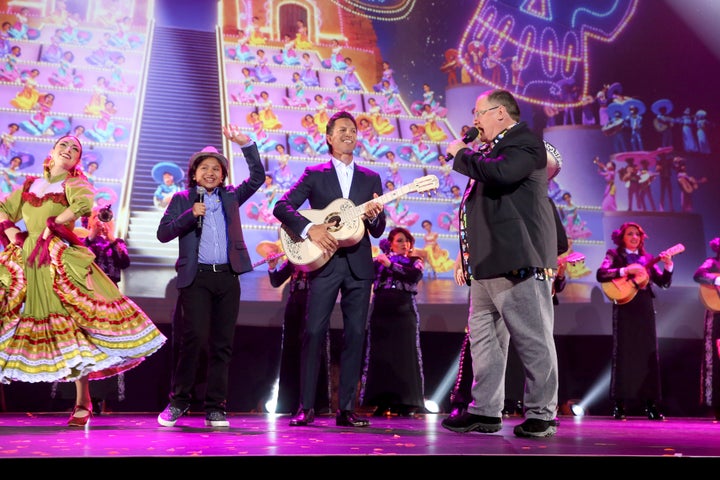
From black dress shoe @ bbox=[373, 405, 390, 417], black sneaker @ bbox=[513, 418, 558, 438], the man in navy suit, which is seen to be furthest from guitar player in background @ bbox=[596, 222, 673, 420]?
the man in navy suit

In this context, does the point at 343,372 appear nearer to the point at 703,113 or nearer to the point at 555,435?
the point at 555,435

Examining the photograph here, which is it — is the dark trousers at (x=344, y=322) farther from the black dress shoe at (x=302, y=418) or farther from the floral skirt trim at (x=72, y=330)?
the floral skirt trim at (x=72, y=330)

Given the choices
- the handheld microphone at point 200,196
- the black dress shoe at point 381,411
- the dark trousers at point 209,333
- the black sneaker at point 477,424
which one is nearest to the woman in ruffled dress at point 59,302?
the dark trousers at point 209,333

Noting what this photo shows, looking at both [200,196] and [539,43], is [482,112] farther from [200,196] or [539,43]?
[539,43]

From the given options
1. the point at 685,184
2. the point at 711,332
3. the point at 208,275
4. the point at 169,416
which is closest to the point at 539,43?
the point at 685,184

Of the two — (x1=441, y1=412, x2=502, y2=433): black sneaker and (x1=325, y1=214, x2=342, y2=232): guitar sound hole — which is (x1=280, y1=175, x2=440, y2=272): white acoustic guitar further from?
(x1=441, y1=412, x2=502, y2=433): black sneaker

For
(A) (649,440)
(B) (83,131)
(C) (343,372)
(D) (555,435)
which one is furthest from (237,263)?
(B) (83,131)

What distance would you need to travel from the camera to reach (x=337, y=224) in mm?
4469

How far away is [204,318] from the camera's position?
439 centimetres

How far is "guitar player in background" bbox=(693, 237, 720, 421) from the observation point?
652cm

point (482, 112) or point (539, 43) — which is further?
point (539, 43)

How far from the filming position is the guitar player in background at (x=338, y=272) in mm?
4430

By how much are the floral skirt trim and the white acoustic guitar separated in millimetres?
923

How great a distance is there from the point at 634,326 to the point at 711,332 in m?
0.64
